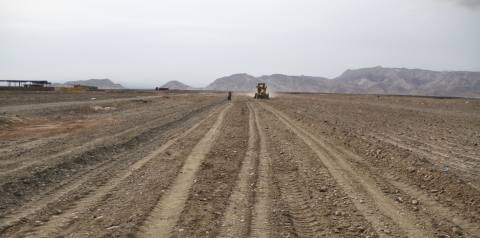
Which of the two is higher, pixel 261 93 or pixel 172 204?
pixel 261 93

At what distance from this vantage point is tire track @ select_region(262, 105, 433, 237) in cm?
612

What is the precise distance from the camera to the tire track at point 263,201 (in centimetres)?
585

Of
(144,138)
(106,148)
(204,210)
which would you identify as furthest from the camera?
(144,138)

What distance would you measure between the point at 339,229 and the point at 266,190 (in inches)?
Result: 85.5

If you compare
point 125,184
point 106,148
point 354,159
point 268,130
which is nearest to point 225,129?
point 268,130

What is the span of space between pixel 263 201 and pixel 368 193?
2.04m

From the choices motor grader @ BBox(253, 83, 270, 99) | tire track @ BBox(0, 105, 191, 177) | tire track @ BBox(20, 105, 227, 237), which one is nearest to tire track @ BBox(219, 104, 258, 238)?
tire track @ BBox(20, 105, 227, 237)

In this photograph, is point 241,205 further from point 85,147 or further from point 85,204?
point 85,147

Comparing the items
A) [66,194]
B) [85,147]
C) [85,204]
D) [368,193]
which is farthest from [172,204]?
[85,147]

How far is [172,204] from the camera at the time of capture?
7.00 m

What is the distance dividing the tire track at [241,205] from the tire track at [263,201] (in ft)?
0.34

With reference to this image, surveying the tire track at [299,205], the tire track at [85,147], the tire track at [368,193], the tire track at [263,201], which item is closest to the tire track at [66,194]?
the tire track at [85,147]

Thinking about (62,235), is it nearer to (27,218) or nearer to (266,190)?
(27,218)

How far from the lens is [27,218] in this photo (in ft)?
20.5
